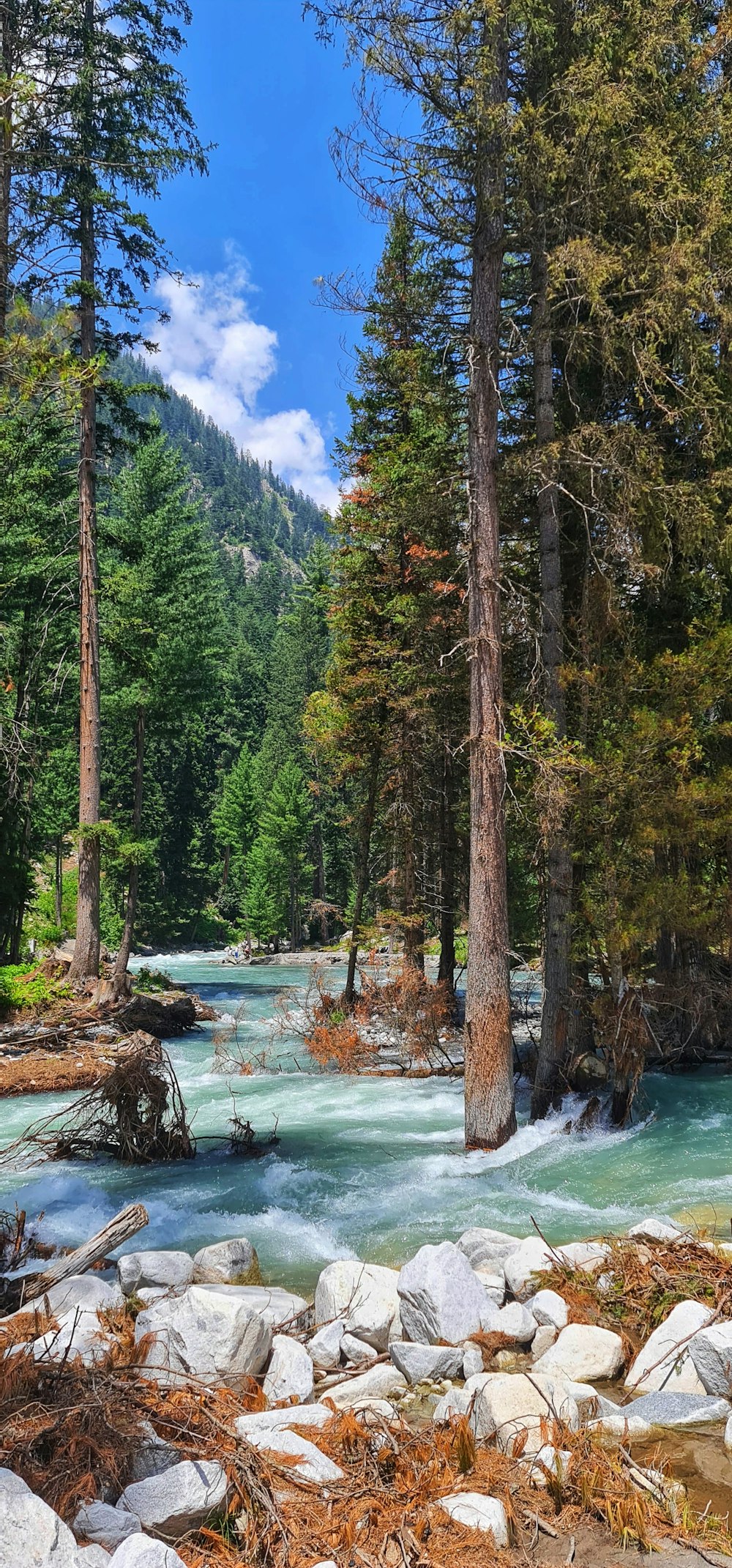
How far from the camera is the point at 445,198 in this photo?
30.5 ft

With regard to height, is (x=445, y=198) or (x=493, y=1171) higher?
(x=445, y=198)

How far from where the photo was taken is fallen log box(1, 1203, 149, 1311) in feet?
16.6

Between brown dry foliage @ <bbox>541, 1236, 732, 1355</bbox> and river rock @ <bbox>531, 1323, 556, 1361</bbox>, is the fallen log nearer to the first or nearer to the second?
river rock @ <bbox>531, 1323, 556, 1361</bbox>

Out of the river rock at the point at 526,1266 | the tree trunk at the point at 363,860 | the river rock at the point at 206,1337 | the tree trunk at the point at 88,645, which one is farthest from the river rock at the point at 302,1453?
the tree trunk at the point at 363,860

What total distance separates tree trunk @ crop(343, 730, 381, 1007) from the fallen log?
11728mm

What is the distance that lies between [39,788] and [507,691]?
76.1ft

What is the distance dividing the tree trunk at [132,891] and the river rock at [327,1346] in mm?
A: 12375

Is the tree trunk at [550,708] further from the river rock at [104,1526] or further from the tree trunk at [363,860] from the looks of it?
the river rock at [104,1526]

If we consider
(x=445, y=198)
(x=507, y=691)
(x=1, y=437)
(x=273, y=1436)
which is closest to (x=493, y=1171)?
(x=273, y=1436)

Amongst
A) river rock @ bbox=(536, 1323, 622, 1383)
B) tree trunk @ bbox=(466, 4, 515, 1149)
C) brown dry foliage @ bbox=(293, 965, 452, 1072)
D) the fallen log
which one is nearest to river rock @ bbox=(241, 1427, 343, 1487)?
river rock @ bbox=(536, 1323, 622, 1383)

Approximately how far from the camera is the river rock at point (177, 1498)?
3.00 m

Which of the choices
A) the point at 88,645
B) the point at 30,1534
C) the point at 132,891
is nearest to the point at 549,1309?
the point at 30,1534

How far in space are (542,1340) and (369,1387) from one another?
38.4 inches

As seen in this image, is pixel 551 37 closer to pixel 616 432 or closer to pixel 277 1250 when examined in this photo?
pixel 616 432
